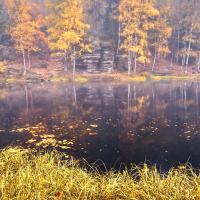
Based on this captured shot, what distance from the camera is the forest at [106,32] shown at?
92.7 ft

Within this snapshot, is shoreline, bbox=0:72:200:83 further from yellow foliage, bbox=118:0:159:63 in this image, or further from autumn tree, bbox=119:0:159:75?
yellow foliage, bbox=118:0:159:63

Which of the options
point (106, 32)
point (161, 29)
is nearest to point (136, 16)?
point (161, 29)

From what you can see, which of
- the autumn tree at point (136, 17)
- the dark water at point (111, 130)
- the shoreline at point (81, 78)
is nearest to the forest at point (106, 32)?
the autumn tree at point (136, 17)

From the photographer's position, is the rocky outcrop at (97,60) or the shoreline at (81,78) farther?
the rocky outcrop at (97,60)

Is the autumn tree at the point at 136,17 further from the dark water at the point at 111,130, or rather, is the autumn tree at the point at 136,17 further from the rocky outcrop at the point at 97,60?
the dark water at the point at 111,130

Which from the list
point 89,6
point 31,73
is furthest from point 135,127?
point 89,6

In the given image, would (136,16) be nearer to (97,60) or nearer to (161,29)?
(161,29)

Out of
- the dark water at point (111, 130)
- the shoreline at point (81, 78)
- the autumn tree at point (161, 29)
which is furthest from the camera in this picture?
the autumn tree at point (161, 29)

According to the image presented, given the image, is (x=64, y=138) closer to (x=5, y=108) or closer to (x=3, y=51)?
(x=5, y=108)

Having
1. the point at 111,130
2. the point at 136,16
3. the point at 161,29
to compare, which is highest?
the point at 136,16

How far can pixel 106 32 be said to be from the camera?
116 feet

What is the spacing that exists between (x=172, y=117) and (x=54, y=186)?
310 inches

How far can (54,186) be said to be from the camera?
2.96 meters

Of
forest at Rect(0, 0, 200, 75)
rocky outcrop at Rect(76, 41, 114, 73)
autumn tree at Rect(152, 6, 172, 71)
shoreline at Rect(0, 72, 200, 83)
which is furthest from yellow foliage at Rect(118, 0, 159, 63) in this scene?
rocky outcrop at Rect(76, 41, 114, 73)
